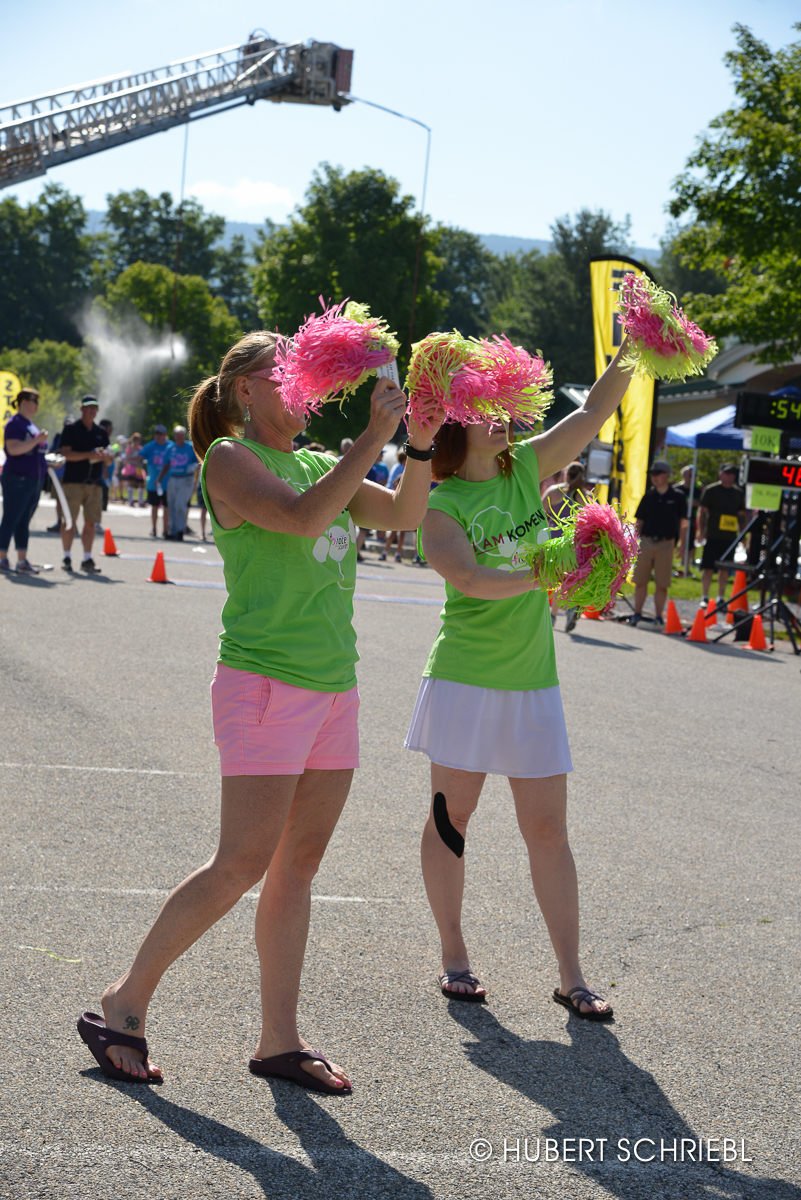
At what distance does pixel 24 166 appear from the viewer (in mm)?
27875

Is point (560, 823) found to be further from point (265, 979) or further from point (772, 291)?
point (772, 291)

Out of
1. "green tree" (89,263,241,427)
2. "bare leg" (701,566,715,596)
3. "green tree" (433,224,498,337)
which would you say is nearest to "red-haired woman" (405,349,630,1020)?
"bare leg" (701,566,715,596)

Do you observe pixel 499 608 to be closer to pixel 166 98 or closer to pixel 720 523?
pixel 720 523

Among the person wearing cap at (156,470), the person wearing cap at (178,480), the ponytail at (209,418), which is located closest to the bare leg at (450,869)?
the ponytail at (209,418)

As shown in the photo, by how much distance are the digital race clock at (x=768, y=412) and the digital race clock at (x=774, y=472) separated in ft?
1.46

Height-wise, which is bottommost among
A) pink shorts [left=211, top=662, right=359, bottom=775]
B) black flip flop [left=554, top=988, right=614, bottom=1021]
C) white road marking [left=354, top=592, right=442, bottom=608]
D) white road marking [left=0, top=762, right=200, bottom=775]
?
white road marking [left=0, top=762, right=200, bottom=775]

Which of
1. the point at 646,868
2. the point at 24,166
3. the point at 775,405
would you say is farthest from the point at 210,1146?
the point at 24,166

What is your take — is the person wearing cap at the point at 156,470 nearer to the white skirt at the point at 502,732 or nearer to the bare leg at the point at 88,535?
the bare leg at the point at 88,535

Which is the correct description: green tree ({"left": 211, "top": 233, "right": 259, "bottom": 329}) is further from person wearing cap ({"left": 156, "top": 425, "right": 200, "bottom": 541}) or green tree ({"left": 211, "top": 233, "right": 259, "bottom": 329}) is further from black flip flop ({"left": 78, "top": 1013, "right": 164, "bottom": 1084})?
black flip flop ({"left": 78, "top": 1013, "right": 164, "bottom": 1084})

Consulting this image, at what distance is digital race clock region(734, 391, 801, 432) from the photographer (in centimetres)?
1531

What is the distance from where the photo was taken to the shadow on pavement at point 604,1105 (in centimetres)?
298

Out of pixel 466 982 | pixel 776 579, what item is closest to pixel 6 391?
pixel 776 579

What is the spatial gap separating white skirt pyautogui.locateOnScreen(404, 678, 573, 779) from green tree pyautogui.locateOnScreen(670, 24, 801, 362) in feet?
78.2

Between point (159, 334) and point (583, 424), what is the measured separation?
70.4m
